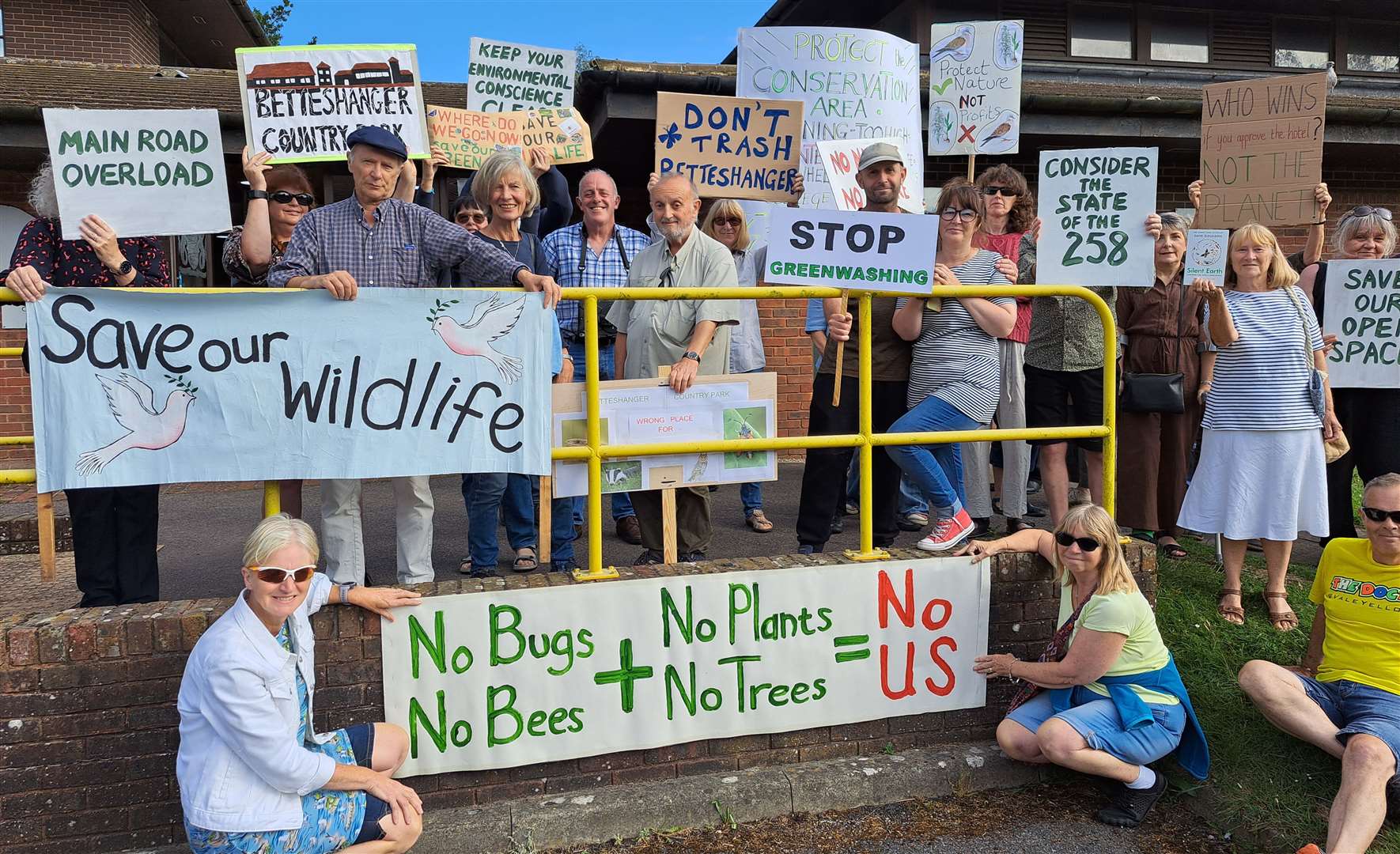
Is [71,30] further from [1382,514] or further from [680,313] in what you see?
[1382,514]

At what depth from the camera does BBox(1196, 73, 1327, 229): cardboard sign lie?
19.8 feet

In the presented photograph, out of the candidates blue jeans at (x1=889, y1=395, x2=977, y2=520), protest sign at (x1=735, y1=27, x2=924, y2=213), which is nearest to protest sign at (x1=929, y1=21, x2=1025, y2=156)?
protest sign at (x1=735, y1=27, x2=924, y2=213)

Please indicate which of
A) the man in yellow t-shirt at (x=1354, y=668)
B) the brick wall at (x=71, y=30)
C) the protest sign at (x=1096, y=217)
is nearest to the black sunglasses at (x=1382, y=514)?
the man in yellow t-shirt at (x=1354, y=668)

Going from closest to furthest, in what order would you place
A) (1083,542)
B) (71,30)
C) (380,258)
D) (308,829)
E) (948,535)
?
1. (308,829)
2. (1083,542)
3. (380,258)
4. (948,535)
5. (71,30)

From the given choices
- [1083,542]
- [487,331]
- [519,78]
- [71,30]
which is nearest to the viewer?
[487,331]

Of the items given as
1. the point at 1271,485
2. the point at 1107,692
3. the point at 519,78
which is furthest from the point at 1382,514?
the point at 519,78

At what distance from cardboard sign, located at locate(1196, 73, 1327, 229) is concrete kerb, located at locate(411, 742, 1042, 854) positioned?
4.09m

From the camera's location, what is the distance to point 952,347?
4465 millimetres

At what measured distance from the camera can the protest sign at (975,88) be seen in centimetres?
720

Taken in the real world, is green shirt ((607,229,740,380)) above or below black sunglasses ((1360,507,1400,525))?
above

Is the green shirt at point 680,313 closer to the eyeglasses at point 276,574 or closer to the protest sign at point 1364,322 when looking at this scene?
the eyeglasses at point 276,574

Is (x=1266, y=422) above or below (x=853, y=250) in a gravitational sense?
below

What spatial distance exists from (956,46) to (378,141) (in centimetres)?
502

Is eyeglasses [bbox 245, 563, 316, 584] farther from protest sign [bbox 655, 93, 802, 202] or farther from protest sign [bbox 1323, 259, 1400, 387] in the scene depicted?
protest sign [bbox 1323, 259, 1400, 387]
